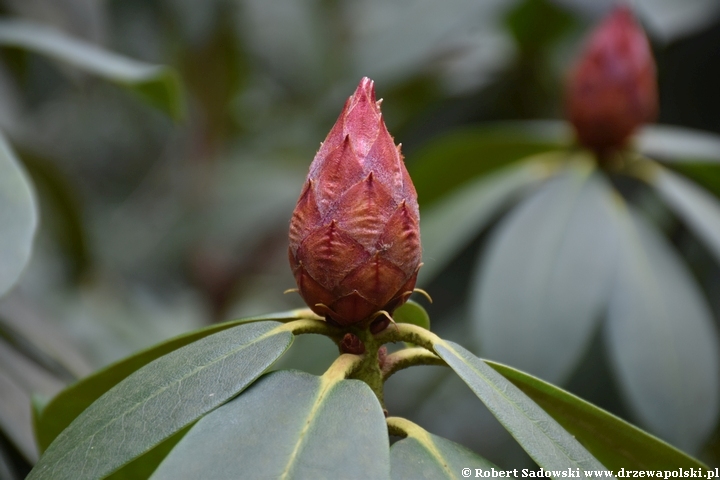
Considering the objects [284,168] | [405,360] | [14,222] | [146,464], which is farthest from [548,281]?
[284,168]

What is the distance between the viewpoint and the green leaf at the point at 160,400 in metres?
0.56

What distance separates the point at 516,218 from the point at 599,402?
48cm

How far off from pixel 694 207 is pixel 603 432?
2.75ft

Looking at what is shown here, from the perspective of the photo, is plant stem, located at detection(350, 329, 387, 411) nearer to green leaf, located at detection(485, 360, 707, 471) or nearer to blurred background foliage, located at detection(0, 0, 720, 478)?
green leaf, located at detection(485, 360, 707, 471)

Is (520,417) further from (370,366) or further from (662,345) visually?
(662,345)

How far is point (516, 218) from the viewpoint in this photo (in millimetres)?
1399

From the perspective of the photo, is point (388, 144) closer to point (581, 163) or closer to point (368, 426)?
point (368, 426)

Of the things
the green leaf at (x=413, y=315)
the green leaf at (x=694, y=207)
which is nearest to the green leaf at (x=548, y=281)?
the green leaf at (x=694, y=207)

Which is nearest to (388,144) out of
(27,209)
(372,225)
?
(372,225)

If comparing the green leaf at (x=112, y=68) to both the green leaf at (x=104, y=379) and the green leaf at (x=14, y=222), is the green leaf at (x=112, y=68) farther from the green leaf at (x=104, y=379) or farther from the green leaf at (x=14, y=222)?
the green leaf at (x=104, y=379)

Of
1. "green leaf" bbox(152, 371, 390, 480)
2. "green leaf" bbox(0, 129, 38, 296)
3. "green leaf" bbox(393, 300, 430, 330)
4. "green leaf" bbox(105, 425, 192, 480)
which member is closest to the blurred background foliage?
"green leaf" bbox(0, 129, 38, 296)

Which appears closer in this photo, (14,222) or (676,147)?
(14,222)

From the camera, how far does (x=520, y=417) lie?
60cm

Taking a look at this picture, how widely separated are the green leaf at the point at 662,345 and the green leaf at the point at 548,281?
54 millimetres
